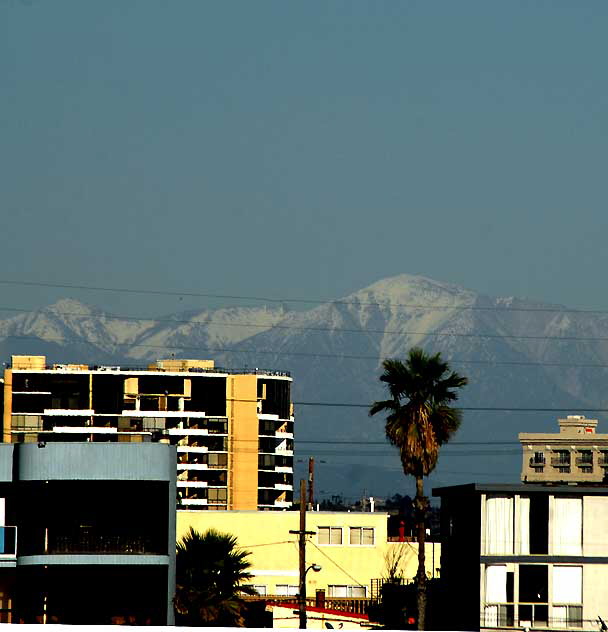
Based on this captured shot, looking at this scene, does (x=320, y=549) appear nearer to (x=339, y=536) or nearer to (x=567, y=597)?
(x=339, y=536)

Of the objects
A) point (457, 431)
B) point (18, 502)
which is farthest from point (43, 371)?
point (18, 502)

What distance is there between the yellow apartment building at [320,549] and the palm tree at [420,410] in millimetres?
19040

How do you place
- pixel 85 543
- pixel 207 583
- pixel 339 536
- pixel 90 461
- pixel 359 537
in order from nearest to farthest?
pixel 90 461, pixel 85 543, pixel 207 583, pixel 339 536, pixel 359 537

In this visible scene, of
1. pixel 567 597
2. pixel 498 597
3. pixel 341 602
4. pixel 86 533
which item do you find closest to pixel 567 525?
pixel 567 597

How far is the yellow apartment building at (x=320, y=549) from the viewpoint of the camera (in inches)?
4031

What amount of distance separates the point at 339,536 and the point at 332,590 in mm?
3448

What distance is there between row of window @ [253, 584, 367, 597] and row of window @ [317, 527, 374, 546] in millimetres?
2845

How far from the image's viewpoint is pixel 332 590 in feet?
337

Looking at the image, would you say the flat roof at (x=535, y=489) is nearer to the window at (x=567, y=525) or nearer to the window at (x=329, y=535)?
the window at (x=567, y=525)

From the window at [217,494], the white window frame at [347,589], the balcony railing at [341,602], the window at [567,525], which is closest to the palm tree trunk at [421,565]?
the window at [567,525]

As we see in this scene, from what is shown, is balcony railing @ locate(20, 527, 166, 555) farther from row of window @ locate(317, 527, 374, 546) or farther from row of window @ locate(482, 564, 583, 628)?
row of window @ locate(317, 527, 374, 546)

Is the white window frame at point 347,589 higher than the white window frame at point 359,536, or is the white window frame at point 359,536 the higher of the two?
the white window frame at point 359,536

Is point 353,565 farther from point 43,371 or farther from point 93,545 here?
point 43,371

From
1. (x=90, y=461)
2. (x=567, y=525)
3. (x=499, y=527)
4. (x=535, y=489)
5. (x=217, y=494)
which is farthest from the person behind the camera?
(x=217, y=494)
